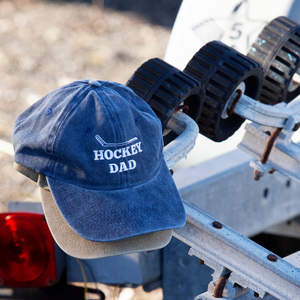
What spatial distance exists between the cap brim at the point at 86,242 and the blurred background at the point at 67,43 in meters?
4.37

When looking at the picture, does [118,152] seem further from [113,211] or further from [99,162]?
[113,211]

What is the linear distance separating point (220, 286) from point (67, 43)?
757 centimetres

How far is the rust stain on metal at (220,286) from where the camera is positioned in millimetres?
2049

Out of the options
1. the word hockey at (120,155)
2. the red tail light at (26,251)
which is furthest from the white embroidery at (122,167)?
the red tail light at (26,251)

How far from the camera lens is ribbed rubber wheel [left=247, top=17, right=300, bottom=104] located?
101 inches

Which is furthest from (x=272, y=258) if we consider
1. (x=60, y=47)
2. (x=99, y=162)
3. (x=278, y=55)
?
(x=60, y=47)

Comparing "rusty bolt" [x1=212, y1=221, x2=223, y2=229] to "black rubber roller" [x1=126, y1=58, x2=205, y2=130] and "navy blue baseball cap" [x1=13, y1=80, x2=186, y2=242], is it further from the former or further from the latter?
"black rubber roller" [x1=126, y1=58, x2=205, y2=130]

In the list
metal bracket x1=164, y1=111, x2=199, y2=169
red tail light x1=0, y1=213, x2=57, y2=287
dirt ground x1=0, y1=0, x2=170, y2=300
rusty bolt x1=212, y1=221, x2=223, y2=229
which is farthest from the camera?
dirt ground x1=0, y1=0, x2=170, y2=300

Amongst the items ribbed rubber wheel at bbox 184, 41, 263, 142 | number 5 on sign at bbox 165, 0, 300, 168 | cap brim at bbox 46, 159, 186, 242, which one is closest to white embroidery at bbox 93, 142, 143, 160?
cap brim at bbox 46, 159, 186, 242

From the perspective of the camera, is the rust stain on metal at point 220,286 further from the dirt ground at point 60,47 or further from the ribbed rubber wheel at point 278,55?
the dirt ground at point 60,47

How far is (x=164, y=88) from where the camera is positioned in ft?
6.84

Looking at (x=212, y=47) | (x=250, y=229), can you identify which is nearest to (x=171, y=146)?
(x=212, y=47)

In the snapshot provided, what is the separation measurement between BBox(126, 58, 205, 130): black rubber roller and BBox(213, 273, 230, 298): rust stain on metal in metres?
0.68

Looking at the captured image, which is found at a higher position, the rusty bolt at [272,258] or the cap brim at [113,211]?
the cap brim at [113,211]
